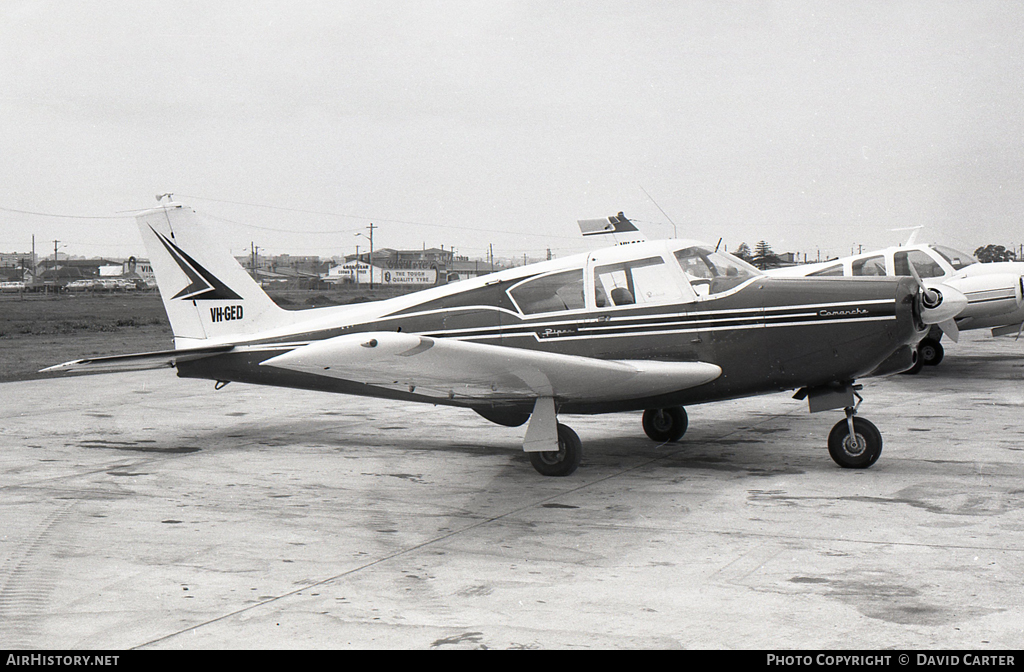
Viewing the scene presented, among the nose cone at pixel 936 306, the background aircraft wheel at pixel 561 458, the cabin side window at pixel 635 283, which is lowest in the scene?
the background aircraft wheel at pixel 561 458

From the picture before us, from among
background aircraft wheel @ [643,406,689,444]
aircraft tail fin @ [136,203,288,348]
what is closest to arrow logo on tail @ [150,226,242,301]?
aircraft tail fin @ [136,203,288,348]

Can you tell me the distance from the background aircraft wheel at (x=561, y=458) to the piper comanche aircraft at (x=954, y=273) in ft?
30.2

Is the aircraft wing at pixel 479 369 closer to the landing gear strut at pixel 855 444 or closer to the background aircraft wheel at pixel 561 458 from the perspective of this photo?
the background aircraft wheel at pixel 561 458

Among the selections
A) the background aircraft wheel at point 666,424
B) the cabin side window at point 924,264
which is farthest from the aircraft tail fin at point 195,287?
the cabin side window at point 924,264

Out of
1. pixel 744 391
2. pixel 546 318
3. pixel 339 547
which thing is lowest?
pixel 339 547

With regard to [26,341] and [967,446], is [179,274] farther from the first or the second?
[26,341]

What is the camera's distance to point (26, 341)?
994 inches

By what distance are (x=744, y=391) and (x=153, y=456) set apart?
5.87 metres

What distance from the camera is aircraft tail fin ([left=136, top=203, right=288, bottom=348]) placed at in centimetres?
1022

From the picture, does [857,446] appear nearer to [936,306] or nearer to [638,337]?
[936,306]

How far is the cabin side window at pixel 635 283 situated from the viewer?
840cm

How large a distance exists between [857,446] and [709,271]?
2032 millimetres

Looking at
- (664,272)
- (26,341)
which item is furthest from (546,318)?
(26,341)

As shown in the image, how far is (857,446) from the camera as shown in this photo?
316 inches
